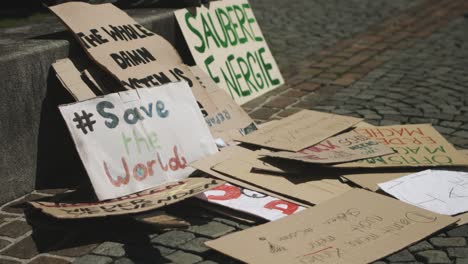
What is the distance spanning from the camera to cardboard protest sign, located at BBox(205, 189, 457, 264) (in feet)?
8.71

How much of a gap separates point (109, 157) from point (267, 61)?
2.12 m

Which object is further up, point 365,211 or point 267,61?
point 267,61

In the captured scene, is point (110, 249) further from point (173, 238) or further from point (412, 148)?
point (412, 148)

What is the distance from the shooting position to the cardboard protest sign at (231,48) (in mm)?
4570

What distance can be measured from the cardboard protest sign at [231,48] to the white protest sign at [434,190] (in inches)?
65.2

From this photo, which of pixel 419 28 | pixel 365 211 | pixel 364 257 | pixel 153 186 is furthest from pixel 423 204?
pixel 419 28

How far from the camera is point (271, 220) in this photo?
2990 mm

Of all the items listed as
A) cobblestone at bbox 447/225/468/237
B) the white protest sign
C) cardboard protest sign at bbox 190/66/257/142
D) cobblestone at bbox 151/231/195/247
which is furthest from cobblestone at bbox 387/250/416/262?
cardboard protest sign at bbox 190/66/257/142

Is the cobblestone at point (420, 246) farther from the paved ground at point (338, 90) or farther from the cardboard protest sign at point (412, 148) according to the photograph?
the cardboard protest sign at point (412, 148)

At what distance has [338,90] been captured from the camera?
497 cm

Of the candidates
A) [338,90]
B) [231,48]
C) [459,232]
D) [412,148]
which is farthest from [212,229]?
[338,90]

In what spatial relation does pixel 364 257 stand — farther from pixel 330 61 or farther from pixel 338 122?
pixel 330 61

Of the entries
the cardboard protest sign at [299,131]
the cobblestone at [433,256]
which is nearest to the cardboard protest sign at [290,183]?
the cardboard protest sign at [299,131]

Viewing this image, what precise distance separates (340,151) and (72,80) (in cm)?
138
